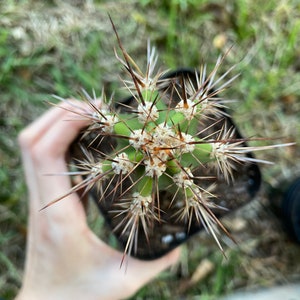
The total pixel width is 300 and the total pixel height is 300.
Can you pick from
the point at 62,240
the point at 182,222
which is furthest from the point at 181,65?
the point at 62,240

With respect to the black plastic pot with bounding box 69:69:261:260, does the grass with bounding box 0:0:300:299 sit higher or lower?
higher

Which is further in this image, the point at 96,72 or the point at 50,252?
the point at 96,72

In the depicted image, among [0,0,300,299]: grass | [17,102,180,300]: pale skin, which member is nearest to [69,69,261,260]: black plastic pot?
[17,102,180,300]: pale skin

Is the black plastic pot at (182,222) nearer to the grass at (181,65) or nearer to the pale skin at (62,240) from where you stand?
the pale skin at (62,240)

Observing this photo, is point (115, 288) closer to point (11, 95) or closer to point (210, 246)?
point (210, 246)

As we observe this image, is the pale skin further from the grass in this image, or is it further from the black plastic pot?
the grass

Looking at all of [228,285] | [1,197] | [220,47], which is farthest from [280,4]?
[1,197]

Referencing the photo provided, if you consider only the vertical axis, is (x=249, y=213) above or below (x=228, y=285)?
above
